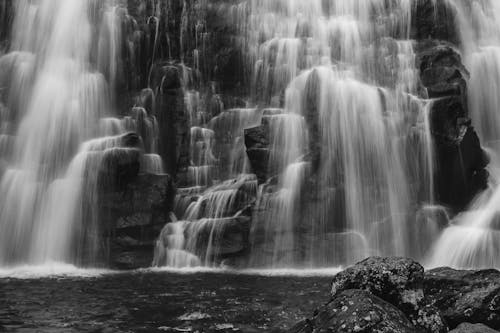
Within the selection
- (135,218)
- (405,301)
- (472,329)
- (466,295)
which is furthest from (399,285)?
(135,218)

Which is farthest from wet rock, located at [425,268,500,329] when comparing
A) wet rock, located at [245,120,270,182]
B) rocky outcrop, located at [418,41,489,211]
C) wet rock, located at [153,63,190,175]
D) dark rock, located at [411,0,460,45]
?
dark rock, located at [411,0,460,45]

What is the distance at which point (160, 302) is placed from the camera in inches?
674

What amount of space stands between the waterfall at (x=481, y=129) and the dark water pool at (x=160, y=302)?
291 inches

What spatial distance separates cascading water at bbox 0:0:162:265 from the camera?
28.4m

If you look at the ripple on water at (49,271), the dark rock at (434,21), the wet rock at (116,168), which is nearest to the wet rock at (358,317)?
the ripple on water at (49,271)

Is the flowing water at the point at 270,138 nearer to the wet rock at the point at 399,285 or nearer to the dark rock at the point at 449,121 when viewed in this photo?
the dark rock at the point at 449,121

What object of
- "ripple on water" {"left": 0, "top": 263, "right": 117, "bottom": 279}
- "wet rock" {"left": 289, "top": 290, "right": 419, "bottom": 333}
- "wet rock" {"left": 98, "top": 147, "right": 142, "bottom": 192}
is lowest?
"ripple on water" {"left": 0, "top": 263, "right": 117, "bottom": 279}

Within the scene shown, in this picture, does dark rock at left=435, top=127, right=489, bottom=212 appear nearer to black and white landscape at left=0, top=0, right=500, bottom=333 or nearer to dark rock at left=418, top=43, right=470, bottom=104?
black and white landscape at left=0, top=0, right=500, bottom=333

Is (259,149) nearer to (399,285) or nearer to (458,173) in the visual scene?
(458,173)

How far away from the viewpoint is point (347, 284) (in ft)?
35.4

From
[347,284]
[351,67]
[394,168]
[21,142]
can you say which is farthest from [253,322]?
[351,67]

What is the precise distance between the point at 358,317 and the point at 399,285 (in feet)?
5.93

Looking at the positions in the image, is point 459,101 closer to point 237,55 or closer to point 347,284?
point 237,55

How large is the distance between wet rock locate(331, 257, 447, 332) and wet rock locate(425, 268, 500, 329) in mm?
1107
